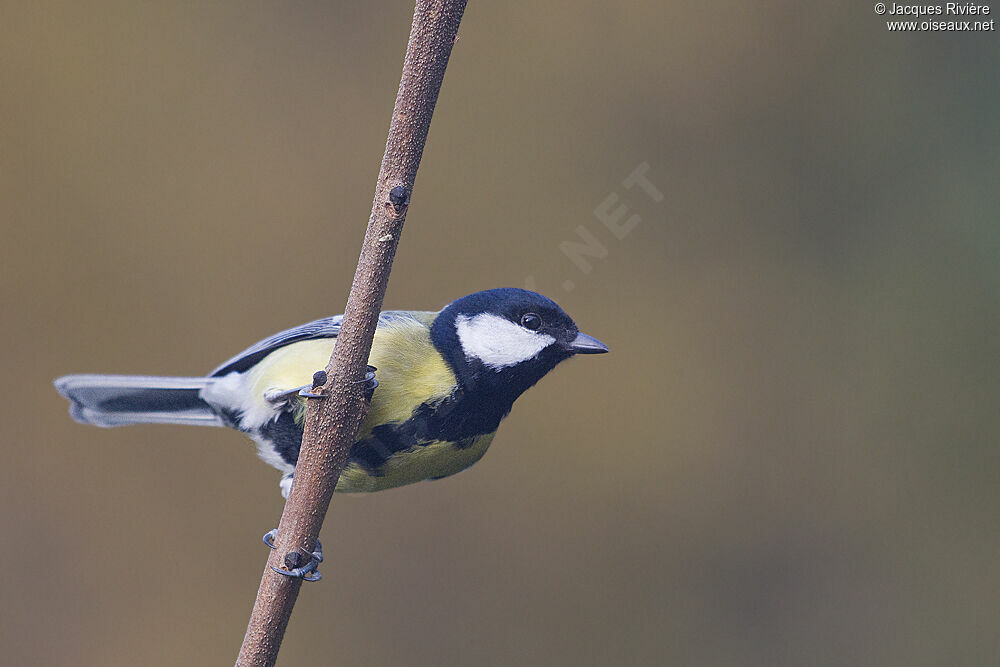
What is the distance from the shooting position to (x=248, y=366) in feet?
4.63

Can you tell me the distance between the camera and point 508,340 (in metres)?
1.26

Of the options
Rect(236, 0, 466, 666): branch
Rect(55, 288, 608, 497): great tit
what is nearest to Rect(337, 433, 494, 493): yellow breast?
Rect(55, 288, 608, 497): great tit

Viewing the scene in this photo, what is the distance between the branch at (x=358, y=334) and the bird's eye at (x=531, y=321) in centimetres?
40

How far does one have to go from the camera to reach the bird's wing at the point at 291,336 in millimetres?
1325

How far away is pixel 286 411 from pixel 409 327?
0.22 m

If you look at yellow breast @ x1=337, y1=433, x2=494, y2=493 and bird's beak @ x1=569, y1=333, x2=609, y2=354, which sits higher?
bird's beak @ x1=569, y1=333, x2=609, y2=354

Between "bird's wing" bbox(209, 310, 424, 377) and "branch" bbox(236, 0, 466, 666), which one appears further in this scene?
"bird's wing" bbox(209, 310, 424, 377)

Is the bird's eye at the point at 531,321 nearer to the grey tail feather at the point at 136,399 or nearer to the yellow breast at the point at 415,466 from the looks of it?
the yellow breast at the point at 415,466

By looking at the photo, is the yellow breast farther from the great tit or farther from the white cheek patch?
the white cheek patch

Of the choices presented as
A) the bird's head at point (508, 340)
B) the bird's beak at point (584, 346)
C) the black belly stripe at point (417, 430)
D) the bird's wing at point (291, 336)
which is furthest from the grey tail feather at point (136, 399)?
the bird's beak at point (584, 346)

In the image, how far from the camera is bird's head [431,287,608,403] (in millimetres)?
1241

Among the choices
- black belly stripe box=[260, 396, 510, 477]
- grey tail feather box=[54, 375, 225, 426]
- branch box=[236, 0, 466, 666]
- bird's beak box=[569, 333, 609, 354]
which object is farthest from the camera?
grey tail feather box=[54, 375, 225, 426]

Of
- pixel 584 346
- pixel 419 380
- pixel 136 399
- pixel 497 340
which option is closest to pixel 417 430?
pixel 419 380

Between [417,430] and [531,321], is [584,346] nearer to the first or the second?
[531,321]
